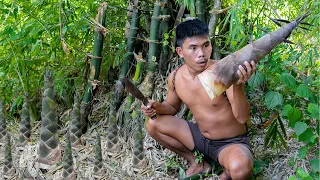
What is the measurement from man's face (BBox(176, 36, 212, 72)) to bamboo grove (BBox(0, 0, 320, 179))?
0.92 ft

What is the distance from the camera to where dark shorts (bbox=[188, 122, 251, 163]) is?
262 centimetres

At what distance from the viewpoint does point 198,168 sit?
2.83 m

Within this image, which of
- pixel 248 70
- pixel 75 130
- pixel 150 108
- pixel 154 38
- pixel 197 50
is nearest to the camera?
pixel 248 70

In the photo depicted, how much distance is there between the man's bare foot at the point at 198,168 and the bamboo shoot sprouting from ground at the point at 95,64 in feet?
3.29

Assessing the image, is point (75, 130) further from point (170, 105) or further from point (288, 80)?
point (288, 80)

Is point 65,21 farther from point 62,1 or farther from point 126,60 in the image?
point 126,60

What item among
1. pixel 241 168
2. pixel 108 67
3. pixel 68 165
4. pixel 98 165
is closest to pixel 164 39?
pixel 108 67

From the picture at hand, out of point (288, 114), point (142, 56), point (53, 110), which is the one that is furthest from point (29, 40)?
point (288, 114)

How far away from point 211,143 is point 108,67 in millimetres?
1351

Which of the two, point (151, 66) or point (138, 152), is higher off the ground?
point (151, 66)

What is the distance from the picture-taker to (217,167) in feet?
9.39

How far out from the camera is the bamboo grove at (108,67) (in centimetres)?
284

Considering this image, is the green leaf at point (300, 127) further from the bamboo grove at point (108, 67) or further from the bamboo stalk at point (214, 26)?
the bamboo stalk at point (214, 26)

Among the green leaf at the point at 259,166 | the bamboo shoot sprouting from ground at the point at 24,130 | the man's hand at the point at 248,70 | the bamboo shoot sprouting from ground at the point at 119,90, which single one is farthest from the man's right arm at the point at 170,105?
the bamboo shoot sprouting from ground at the point at 24,130
